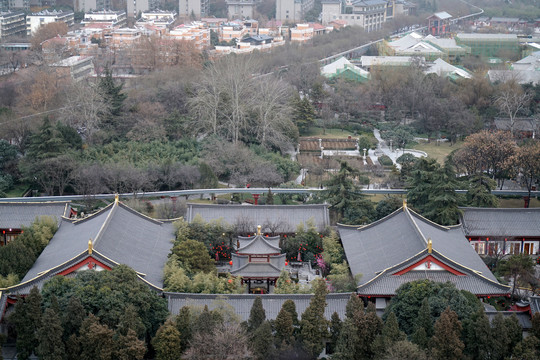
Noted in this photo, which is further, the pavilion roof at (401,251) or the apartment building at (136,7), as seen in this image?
the apartment building at (136,7)

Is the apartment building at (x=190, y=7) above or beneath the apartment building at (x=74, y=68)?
above

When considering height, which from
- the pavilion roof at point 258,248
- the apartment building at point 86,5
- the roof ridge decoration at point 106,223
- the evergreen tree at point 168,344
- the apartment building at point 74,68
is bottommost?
the evergreen tree at point 168,344

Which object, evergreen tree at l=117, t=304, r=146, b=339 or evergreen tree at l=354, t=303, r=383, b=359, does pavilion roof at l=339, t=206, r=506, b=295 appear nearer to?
evergreen tree at l=354, t=303, r=383, b=359

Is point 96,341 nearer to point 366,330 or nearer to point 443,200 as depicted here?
point 366,330

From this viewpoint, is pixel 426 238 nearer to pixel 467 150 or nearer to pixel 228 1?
pixel 467 150

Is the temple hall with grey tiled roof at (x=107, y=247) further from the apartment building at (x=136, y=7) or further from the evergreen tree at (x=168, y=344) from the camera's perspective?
the apartment building at (x=136, y=7)

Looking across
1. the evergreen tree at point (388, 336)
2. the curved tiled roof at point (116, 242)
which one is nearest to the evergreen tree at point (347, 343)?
the evergreen tree at point (388, 336)

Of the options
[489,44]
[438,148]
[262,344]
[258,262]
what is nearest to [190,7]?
[489,44]
